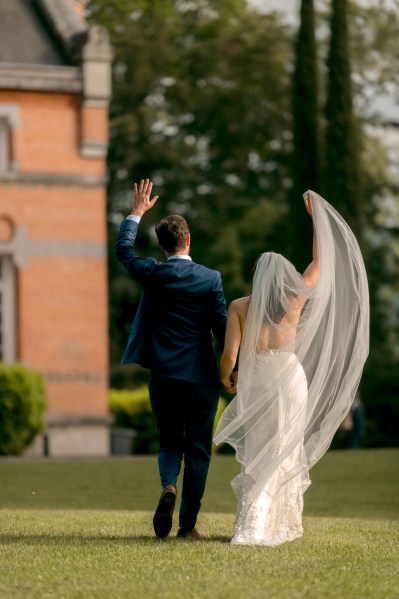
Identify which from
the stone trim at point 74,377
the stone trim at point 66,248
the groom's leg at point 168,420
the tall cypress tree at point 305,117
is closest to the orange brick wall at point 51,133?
the stone trim at point 66,248

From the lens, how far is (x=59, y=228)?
26.3 m

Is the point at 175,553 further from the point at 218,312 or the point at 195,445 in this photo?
the point at 218,312

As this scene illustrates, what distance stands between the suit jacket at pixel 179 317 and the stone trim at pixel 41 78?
59.0 ft

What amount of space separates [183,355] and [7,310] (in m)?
17.8

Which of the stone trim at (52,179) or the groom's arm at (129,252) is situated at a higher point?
the stone trim at (52,179)

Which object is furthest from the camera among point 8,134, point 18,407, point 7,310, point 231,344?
point 8,134

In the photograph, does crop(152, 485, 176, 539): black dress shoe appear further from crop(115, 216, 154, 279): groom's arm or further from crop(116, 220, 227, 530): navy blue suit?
crop(115, 216, 154, 279): groom's arm

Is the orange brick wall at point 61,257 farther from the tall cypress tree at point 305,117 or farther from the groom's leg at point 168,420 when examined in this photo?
the groom's leg at point 168,420

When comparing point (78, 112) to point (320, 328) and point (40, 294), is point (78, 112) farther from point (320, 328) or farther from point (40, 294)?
point (320, 328)

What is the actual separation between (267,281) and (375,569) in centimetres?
228

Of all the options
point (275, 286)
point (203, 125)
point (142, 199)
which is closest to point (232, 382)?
point (275, 286)

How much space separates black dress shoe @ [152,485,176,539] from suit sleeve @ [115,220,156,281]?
4.57 ft

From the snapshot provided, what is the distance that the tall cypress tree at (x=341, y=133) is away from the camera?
104ft

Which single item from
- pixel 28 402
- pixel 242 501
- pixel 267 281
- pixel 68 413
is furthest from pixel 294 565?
pixel 68 413
